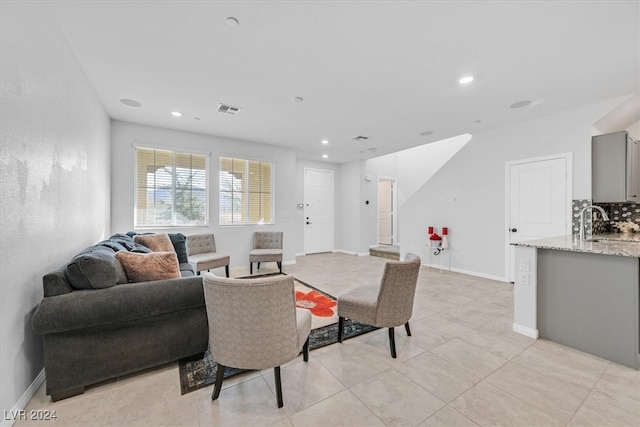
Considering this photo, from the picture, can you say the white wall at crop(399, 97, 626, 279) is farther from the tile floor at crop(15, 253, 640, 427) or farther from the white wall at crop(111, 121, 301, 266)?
the white wall at crop(111, 121, 301, 266)

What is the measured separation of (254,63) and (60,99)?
1742 mm

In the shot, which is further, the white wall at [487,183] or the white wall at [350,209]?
the white wall at [350,209]

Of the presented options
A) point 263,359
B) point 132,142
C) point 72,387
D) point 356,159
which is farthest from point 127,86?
point 356,159

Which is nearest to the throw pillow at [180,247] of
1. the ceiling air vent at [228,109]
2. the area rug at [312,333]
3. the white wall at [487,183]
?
the area rug at [312,333]

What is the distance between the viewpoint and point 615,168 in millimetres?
3529

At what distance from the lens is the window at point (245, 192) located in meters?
5.39

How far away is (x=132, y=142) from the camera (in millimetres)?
4492

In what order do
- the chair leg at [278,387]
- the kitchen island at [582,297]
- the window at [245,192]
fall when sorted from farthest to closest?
the window at [245,192] < the kitchen island at [582,297] < the chair leg at [278,387]

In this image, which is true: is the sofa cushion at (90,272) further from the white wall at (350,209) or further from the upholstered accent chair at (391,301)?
the white wall at (350,209)

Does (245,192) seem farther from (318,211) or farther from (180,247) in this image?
(318,211)

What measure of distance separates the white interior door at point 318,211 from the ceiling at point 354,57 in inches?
133

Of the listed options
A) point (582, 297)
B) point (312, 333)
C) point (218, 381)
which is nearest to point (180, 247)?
point (312, 333)

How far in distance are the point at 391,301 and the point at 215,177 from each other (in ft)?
14.2

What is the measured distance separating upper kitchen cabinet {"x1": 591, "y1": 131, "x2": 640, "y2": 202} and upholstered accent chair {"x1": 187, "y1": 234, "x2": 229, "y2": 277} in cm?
590
